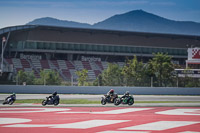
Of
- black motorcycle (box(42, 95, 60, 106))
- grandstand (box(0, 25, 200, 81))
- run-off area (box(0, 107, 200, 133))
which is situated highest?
grandstand (box(0, 25, 200, 81))

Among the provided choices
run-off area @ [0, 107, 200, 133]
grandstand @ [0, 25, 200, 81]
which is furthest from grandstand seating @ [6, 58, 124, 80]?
run-off area @ [0, 107, 200, 133]

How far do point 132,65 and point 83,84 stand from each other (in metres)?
11.0

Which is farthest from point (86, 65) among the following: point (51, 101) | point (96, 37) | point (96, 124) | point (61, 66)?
point (96, 124)

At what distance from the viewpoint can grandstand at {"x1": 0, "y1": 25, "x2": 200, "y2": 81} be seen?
70812 millimetres

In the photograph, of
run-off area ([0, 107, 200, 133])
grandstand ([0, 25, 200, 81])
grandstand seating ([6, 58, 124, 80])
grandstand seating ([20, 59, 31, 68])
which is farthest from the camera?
grandstand ([0, 25, 200, 81])

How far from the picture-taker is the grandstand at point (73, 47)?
2788 inches

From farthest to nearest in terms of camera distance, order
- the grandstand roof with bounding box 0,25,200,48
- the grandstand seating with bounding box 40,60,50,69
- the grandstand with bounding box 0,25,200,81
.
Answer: the grandstand roof with bounding box 0,25,200,48
the grandstand seating with bounding box 40,60,50,69
the grandstand with bounding box 0,25,200,81

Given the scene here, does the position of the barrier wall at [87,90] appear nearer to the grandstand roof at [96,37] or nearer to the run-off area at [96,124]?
the run-off area at [96,124]

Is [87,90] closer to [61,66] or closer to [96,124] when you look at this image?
[96,124]

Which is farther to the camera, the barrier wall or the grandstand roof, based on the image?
the grandstand roof

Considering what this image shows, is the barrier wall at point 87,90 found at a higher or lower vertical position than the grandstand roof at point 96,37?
lower

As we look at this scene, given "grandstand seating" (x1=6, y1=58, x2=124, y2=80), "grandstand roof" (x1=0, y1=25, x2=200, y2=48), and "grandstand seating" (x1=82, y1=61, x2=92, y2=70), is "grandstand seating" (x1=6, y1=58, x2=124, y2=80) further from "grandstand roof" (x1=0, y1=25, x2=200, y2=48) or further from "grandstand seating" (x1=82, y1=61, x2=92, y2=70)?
"grandstand roof" (x1=0, y1=25, x2=200, y2=48)

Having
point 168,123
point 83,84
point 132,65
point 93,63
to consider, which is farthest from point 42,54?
point 168,123

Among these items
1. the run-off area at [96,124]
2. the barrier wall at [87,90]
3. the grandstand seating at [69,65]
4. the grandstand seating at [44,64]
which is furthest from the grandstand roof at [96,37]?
the run-off area at [96,124]
